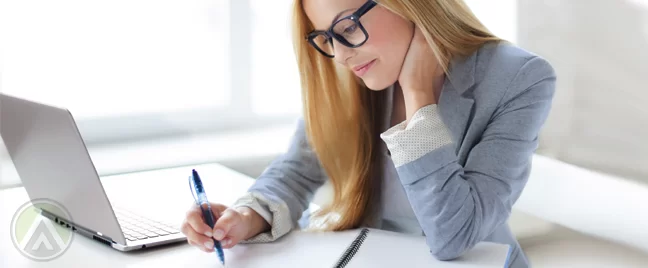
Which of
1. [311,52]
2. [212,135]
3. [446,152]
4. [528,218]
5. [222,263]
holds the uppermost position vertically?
[311,52]

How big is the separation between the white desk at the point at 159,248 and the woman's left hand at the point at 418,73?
10.8 inches

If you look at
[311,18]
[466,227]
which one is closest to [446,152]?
[466,227]

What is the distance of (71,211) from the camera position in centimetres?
147

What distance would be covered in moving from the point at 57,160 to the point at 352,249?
52 cm

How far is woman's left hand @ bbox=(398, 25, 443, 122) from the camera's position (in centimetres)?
139

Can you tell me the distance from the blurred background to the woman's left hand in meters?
1.07

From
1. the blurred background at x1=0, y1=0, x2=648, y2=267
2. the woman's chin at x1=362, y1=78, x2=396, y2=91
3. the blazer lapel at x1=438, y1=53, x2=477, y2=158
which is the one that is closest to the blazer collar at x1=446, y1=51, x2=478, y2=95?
the blazer lapel at x1=438, y1=53, x2=477, y2=158

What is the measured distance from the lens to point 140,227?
1518 millimetres

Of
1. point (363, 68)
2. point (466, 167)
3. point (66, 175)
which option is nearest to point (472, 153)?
point (466, 167)

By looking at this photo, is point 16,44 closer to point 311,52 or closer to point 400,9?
point 311,52

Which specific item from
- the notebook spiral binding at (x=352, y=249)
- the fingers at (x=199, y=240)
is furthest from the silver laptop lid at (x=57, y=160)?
the notebook spiral binding at (x=352, y=249)

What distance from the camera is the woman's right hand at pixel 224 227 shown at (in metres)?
1.36

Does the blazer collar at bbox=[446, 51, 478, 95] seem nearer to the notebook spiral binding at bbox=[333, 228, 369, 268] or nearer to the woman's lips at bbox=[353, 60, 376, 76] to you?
the woman's lips at bbox=[353, 60, 376, 76]

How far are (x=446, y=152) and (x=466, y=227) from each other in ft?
0.40
